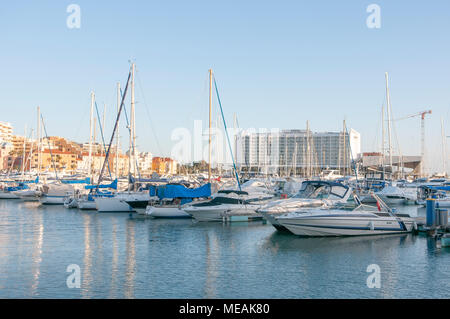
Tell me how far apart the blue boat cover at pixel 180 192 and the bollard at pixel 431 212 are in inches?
668

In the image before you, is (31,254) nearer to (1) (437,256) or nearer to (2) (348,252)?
(2) (348,252)

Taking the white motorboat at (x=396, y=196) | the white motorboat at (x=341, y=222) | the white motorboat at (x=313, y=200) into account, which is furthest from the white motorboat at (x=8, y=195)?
the white motorboat at (x=341, y=222)

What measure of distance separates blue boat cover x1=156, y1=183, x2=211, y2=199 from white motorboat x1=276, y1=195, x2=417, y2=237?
11.9 metres

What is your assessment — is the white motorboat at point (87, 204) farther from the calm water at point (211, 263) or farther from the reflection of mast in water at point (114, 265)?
the reflection of mast in water at point (114, 265)

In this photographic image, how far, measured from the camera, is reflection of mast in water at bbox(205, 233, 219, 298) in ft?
53.4

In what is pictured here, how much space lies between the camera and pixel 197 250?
24.0 metres

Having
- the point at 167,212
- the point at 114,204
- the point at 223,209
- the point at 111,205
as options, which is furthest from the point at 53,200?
the point at 223,209

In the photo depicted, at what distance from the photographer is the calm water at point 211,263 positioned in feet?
53.4

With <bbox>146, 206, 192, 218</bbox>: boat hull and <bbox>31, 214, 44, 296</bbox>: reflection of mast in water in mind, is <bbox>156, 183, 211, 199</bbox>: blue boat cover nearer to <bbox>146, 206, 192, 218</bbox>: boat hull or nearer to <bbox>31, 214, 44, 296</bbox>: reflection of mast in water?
<bbox>146, 206, 192, 218</bbox>: boat hull

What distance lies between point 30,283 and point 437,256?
1797 centimetres

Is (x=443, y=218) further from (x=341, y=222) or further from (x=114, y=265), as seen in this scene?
(x=114, y=265)

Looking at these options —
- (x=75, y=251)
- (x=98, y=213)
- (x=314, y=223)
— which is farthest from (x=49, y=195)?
(x=314, y=223)

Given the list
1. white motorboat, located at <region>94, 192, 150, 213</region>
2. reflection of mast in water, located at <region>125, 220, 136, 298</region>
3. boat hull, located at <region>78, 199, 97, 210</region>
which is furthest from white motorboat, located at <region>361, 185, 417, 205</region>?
reflection of mast in water, located at <region>125, 220, 136, 298</region>
